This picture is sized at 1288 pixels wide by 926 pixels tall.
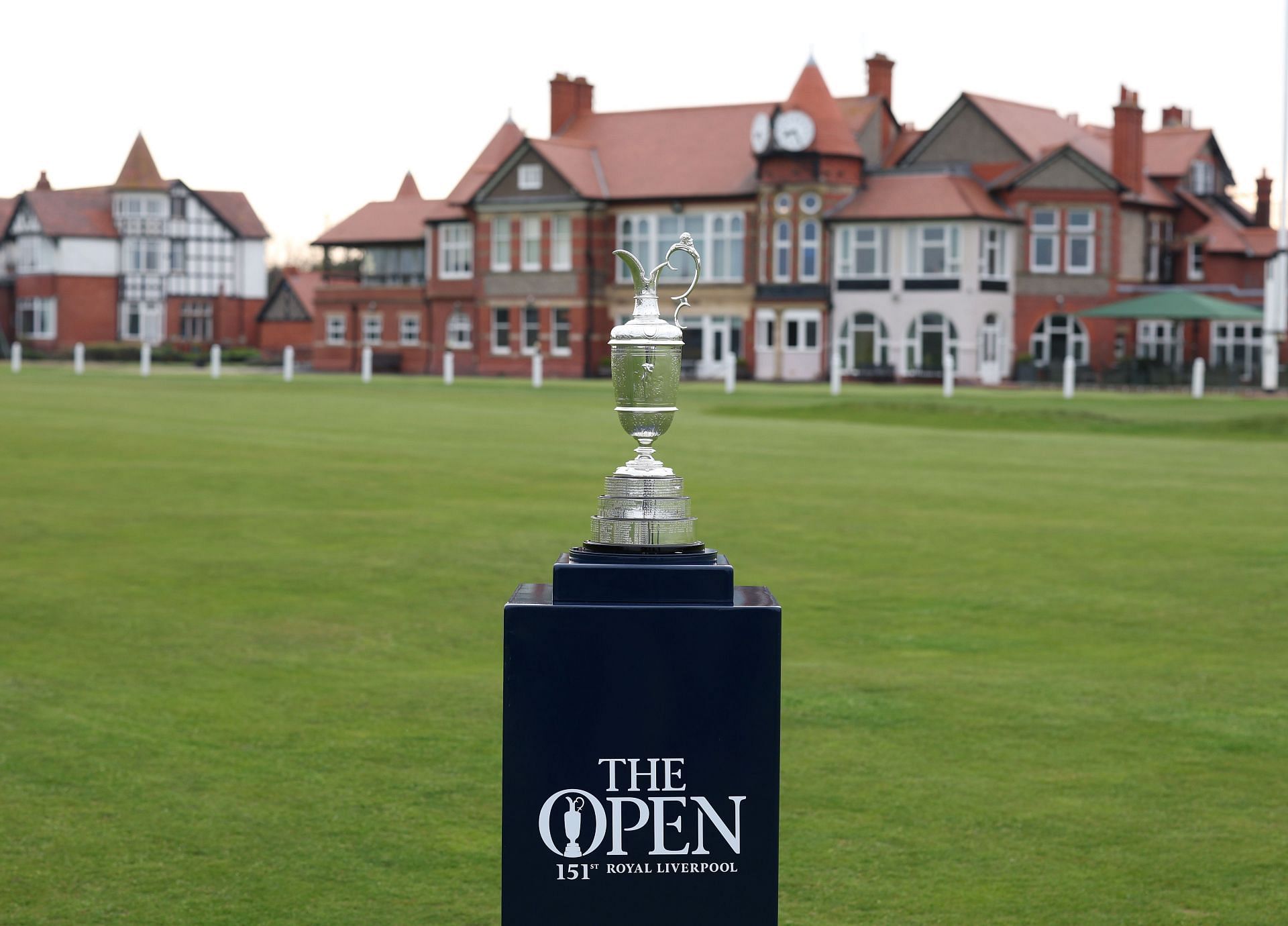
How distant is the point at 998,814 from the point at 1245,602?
5.71 m

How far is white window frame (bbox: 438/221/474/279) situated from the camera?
6525cm

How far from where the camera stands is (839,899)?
6266 millimetres

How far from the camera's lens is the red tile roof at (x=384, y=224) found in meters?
69.6

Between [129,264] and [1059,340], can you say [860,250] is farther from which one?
[129,264]

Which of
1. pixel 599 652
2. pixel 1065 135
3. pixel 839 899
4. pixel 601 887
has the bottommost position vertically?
pixel 839 899

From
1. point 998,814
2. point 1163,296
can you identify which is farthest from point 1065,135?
point 998,814

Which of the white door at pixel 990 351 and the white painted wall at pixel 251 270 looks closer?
the white door at pixel 990 351

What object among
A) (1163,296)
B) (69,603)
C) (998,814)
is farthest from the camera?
(1163,296)

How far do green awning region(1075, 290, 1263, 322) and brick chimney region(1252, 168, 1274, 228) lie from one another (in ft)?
55.8

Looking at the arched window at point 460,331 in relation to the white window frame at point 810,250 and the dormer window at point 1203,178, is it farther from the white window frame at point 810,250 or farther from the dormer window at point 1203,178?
the dormer window at point 1203,178

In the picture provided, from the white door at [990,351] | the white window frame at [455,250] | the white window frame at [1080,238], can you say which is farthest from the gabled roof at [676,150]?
the white window frame at [1080,238]

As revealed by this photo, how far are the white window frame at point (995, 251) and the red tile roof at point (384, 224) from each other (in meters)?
22.9

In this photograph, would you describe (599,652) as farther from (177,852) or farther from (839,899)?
(177,852)

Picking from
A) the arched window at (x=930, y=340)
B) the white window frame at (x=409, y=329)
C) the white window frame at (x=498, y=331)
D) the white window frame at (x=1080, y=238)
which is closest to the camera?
the arched window at (x=930, y=340)
